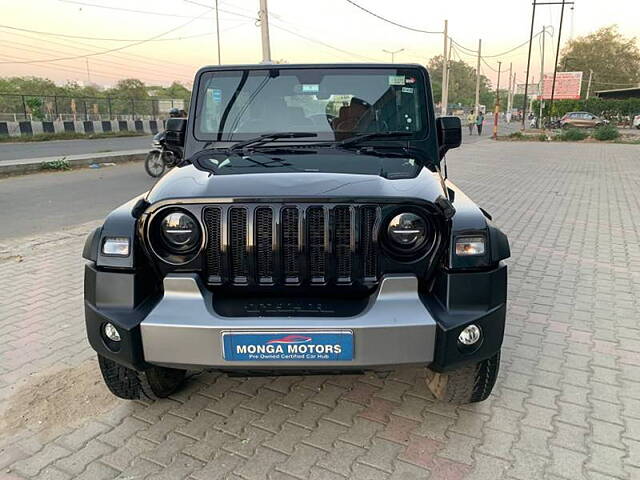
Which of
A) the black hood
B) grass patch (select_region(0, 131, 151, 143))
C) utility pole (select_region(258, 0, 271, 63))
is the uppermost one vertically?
utility pole (select_region(258, 0, 271, 63))

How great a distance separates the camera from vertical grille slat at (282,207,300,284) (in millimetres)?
2494

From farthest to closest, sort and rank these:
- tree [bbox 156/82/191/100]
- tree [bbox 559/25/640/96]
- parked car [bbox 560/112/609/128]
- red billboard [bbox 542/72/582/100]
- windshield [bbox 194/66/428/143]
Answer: tree [bbox 559/25/640/96] → tree [bbox 156/82/191/100] → red billboard [bbox 542/72/582/100] → parked car [bbox 560/112/609/128] → windshield [bbox 194/66/428/143]

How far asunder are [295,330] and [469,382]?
3.61ft

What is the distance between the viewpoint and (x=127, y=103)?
3734cm

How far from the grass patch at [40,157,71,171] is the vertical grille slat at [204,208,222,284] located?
13208mm

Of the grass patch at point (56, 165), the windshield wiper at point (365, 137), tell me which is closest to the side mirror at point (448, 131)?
the windshield wiper at point (365, 137)

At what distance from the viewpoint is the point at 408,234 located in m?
2.51

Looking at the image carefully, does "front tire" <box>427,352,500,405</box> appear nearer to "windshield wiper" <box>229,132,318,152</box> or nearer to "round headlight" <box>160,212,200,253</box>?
"round headlight" <box>160,212,200,253</box>

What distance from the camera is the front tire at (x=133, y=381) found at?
9.21 feet

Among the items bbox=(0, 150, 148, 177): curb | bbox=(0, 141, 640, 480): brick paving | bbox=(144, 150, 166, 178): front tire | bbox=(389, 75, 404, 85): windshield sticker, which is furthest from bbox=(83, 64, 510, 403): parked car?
bbox=(0, 150, 148, 177): curb

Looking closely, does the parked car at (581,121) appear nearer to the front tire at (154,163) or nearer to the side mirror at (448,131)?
the front tire at (154,163)

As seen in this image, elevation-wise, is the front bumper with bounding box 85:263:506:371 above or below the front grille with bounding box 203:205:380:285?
below

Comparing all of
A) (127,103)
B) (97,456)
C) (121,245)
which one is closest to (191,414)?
(97,456)

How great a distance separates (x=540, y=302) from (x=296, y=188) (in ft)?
10.3
